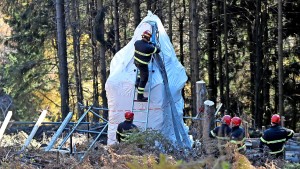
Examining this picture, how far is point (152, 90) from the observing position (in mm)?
13555

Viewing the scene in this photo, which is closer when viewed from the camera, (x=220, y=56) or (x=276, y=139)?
(x=276, y=139)

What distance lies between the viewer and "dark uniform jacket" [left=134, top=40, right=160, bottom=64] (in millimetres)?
12461

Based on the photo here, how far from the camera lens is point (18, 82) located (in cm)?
3017

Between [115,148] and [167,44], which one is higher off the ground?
[167,44]

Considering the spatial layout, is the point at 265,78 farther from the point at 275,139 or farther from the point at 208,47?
the point at 275,139

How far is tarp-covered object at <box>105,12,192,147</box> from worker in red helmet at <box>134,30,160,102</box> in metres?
0.47

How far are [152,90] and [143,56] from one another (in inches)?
49.7

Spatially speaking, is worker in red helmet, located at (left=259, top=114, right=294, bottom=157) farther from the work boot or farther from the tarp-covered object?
the work boot

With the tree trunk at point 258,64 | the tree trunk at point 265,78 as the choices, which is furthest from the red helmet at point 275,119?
the tree trunk at point 265,78

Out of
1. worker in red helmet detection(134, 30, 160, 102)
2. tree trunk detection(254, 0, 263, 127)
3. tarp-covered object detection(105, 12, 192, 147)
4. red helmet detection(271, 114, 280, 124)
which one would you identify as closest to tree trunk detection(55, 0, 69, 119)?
tarp-covered object detection(105, 12, 192, 147)

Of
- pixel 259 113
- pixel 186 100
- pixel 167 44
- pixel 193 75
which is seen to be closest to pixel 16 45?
pixel 186 100

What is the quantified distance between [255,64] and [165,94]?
53.8 ft

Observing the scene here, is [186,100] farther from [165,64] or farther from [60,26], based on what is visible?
[165,64]

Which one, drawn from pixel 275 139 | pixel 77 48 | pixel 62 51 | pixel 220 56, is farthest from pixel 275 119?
pixel 77 48
